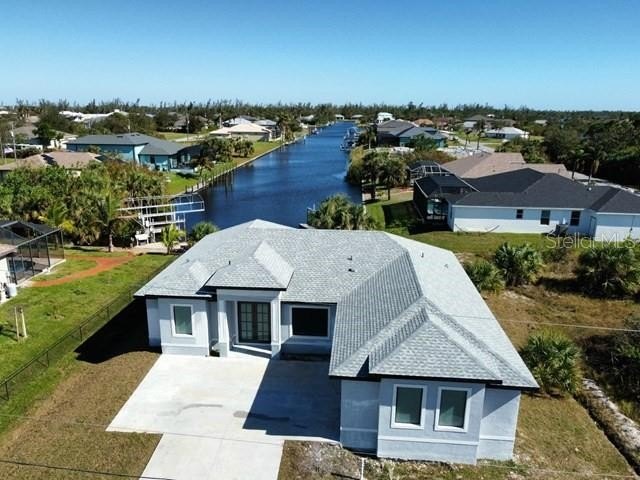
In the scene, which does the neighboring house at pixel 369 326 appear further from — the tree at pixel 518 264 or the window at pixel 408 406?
the tree at pixel 518 264

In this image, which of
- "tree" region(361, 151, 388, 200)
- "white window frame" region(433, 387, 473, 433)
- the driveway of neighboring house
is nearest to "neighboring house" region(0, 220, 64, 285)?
the driveway of neighboring house

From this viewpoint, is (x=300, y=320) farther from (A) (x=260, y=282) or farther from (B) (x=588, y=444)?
(B) (x=588, y=444)

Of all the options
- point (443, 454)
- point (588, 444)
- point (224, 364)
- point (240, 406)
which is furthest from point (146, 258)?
point (588, 444)

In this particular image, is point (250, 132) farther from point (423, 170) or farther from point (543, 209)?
point (543, 209)

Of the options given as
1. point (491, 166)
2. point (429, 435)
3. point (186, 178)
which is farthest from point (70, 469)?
point (186, 178)

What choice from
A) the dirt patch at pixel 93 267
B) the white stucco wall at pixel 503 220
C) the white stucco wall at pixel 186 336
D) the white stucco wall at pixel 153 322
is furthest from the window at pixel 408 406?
the white stucco wall at pixel 503 220

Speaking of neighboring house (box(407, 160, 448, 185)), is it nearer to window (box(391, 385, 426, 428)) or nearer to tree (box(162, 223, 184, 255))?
tree (box(162, 223, 184, 255))

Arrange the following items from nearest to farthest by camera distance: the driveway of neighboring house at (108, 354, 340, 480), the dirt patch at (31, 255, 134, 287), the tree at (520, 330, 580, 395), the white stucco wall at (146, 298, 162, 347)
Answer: the driveway of neighboring house at (108, 354, 340, 480), the tree at (520, 330, 580, 395), the white stucco wall at (146, 298, 162, 347), the dirt patch at (31, 255, 134, 287)
